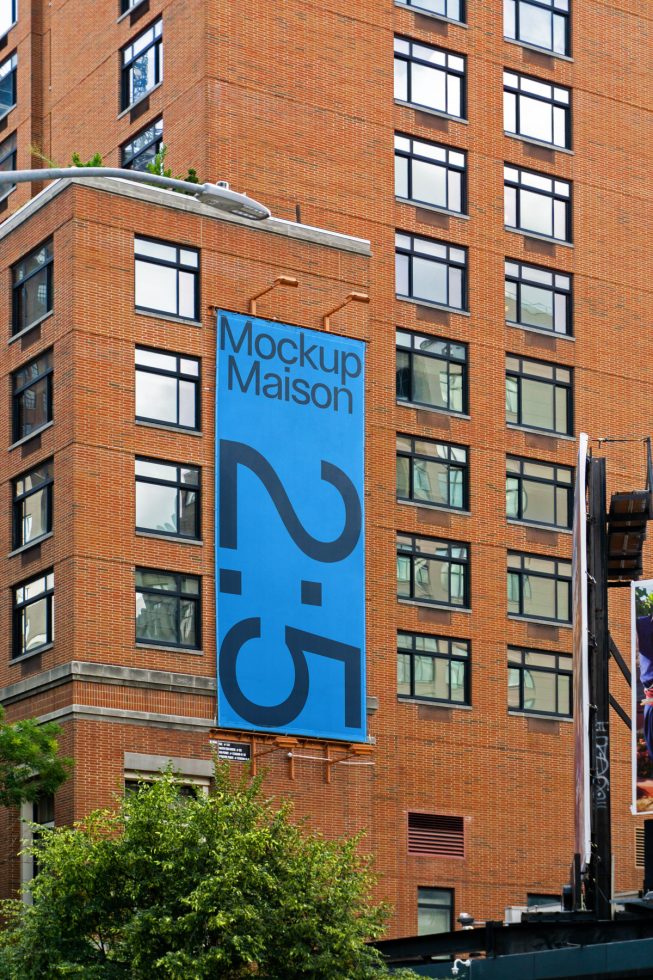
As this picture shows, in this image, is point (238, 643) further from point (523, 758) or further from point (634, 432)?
point (634, 432)

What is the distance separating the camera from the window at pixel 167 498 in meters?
55.9

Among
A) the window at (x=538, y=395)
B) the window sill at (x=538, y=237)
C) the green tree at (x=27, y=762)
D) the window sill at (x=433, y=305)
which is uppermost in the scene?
the window sill at (x=538, y=237)

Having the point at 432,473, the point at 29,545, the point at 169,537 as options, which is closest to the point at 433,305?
the point at 432,473

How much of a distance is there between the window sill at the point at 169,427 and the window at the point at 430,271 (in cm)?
1080

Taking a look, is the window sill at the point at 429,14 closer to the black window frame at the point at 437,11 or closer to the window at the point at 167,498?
the black window frame at the point at 437,11

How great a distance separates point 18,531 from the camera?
2288 inches

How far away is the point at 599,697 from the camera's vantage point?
43.4 meters

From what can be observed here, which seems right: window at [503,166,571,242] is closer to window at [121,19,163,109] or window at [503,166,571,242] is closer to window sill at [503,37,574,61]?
window sill at [503,37,574,61]

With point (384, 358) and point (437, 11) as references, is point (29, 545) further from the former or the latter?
point (437, 11)

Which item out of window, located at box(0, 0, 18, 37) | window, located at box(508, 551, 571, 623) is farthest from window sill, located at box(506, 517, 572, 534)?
window, located at box(0, 0, 18, 37)

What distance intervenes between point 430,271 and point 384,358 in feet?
13.4

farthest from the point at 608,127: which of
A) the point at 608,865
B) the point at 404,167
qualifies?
the point at 608,865

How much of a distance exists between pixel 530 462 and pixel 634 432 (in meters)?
5.07

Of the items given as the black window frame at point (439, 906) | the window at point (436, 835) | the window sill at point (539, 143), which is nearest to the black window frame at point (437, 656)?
the window at point (436, 835)
